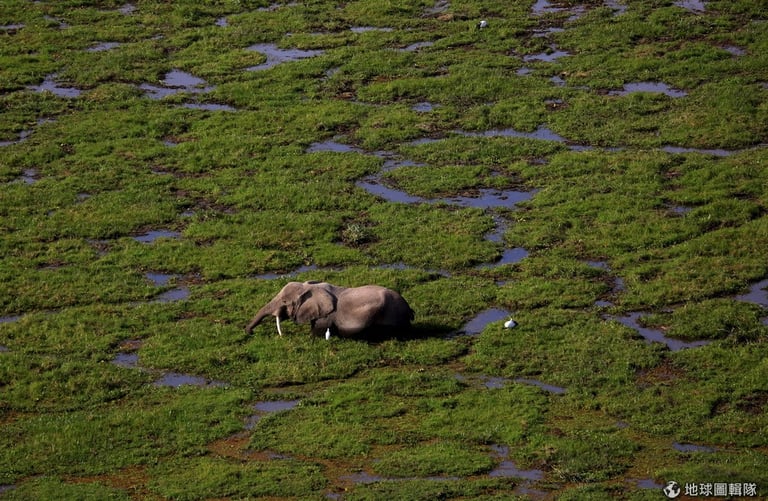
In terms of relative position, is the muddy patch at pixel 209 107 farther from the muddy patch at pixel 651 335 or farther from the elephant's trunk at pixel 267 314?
the muddy patch at pixel 651 335

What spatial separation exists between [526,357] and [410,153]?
11857mm

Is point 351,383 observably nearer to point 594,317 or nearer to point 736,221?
point 594,317

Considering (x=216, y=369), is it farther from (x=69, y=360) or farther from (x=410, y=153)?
(x=410, y=153)

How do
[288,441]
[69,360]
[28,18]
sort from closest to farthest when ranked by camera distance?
[288,441] → [69,360] → [28,18]

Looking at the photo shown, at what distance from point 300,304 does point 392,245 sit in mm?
4735

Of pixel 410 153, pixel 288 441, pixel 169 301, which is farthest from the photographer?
pixel 410 153

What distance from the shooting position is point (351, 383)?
2453cm

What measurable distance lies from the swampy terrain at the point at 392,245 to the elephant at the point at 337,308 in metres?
0.41

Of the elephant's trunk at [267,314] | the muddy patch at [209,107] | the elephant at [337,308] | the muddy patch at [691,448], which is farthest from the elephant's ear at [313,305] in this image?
the muddy patch at [209,107]

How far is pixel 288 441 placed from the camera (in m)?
22.6

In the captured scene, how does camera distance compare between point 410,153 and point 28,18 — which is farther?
point 28,18

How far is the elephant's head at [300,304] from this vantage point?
26.2 meters

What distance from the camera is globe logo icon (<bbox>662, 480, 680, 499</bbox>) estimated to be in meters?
20.0

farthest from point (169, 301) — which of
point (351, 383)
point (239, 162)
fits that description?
point (239, 162)
